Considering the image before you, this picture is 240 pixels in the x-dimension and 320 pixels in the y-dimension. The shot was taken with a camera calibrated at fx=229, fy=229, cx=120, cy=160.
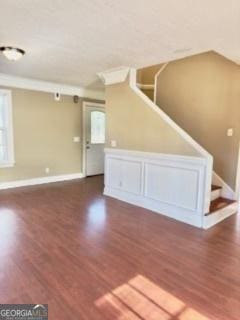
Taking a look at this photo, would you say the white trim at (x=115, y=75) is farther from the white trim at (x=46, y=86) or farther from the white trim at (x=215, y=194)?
the white trim at (x=215, y=194)

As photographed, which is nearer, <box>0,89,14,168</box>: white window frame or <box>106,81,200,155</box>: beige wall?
<box>106,81,200,155</box>: beige wall

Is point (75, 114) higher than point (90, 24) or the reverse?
the reverse

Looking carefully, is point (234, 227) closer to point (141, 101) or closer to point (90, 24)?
point (141, 101)

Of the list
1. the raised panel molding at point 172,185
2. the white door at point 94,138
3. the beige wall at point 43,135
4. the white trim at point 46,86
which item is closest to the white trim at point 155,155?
the raised panel molding at point 172,185

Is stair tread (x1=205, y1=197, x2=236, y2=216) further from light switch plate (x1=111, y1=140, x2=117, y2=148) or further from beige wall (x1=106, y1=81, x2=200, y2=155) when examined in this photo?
light switch plate (x1=111, y1=140, x2=117, y2=148)

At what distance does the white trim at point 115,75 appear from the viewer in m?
4.19

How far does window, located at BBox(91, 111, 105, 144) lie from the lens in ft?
21.6

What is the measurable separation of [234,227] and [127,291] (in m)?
2.12

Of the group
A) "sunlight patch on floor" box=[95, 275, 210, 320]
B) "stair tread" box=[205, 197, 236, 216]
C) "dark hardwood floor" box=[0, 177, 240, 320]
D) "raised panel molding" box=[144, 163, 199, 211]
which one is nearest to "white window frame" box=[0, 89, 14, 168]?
"dark hardwood floor" box=[0, 177, 240, 320]

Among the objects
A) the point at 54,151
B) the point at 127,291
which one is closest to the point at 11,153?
the point at 54,151

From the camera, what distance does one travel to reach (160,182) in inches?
150

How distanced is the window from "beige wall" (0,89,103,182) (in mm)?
428

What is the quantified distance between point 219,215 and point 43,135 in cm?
427

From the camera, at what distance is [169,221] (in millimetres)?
3520
